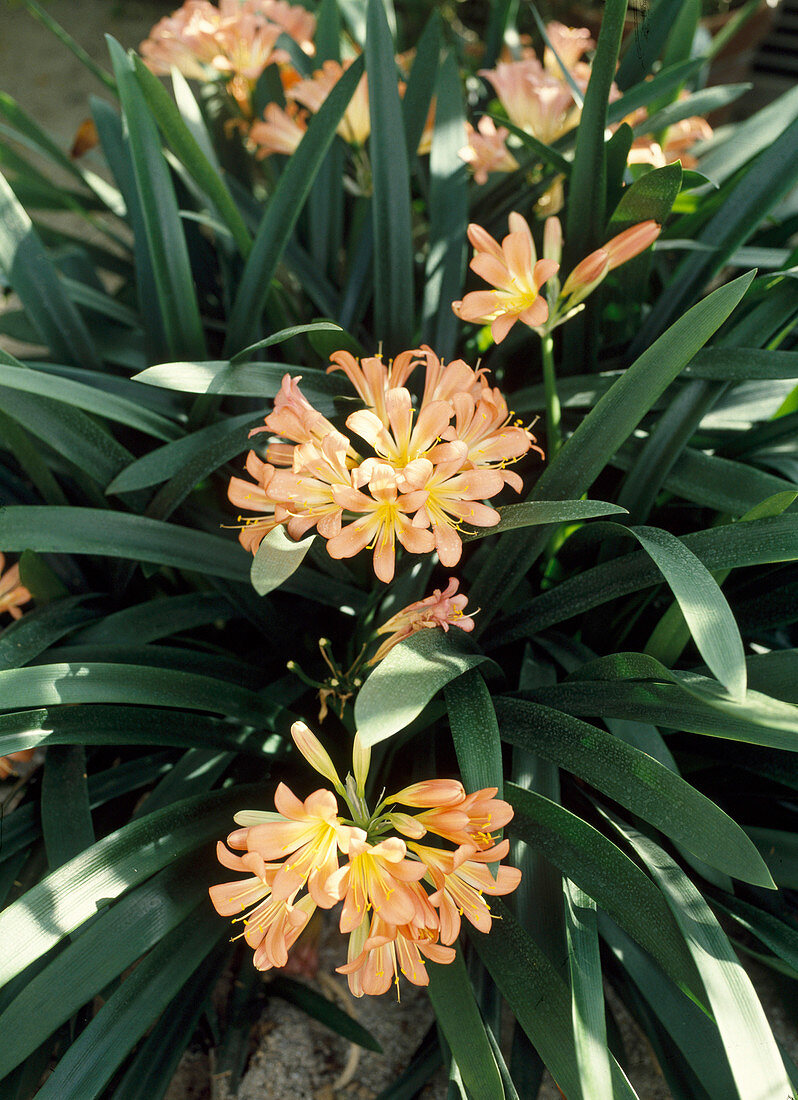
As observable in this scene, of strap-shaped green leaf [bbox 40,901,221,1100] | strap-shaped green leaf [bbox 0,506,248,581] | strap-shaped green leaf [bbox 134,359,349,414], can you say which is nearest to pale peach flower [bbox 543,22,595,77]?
strap-shaped green leaf [bbox 134,359,349,414]

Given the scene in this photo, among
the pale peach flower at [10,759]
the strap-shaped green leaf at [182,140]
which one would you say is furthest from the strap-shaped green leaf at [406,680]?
the strap-shaped green leaf at [182,140]

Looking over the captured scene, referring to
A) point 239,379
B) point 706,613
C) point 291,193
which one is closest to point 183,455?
point 239,379

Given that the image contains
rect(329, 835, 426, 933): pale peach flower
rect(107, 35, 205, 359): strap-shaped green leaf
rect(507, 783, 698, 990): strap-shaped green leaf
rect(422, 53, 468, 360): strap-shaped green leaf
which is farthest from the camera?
rect(422, 53, 468, 360): strap-shaped green leaf

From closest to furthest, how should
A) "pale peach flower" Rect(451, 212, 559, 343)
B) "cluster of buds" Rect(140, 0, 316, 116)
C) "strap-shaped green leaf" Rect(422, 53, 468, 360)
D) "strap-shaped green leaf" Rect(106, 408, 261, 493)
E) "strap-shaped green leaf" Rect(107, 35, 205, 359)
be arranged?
"pale peach flower" Rect(451, 212, 559, 343), "strap-shaped green leaf" Rect(106, 408, 261, 493), "strap-shaped green leaf" Rect(107, 35, 205, 359), "strap-shaped green leaf" Rect(422, 53, 468, 360), "cluster of buds" Rect(140, 0, 316, 116)

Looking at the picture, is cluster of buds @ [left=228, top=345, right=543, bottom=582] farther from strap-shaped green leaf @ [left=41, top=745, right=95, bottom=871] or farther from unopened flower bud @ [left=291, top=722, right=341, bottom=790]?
strap-shaped green leaf @ [left=41, top=745, right=95, bottom=871]

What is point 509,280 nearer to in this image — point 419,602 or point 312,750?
point 419,602

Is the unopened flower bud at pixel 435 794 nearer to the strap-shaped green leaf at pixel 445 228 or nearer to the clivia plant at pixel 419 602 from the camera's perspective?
the clivia plant at pixel 419 602

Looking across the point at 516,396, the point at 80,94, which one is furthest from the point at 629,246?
the point at 80,94
